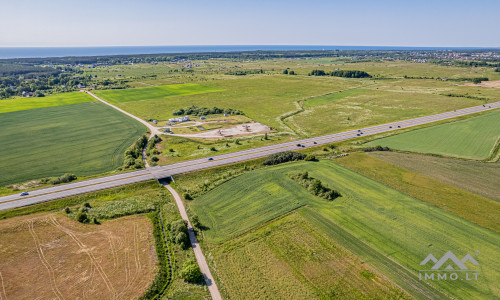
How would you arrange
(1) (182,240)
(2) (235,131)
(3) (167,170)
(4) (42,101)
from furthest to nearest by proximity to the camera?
(4) (42,101)
(2) (235,131)
(3) (167,170)
(1) (182,240)

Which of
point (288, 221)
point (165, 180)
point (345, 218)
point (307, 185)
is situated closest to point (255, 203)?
point (288, 221)

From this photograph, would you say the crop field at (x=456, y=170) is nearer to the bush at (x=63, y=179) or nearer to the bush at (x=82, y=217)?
the bush at (x=82, y=217)

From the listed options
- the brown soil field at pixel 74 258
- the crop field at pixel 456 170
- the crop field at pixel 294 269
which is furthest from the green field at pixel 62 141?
the crop field at pixel 456 170

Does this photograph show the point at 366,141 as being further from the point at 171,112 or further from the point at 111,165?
the point at 171,112

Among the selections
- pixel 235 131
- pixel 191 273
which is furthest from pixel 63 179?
pixel 235 131

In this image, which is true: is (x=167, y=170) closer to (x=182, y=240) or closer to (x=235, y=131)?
(x=182, y=240)

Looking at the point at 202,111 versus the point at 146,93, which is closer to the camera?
the point at 202,111

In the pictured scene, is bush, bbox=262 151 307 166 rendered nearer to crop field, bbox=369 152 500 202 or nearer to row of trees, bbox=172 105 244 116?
crop field, bbox=369 152 500 202
